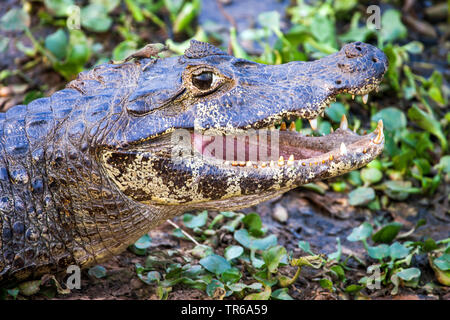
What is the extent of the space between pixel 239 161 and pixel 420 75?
3762 mm

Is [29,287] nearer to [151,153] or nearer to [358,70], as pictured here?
[151,153]

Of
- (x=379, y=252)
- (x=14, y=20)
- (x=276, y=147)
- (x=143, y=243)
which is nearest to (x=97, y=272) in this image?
(x=143, y=243)

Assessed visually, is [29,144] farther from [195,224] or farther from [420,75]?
[420,75]

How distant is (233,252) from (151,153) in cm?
103

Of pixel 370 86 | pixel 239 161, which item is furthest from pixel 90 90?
pixel 370 86

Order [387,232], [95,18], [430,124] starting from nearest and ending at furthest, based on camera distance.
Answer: [387,232] → [430,124] → [95,18]

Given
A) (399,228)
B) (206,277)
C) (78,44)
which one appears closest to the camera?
(206,277)

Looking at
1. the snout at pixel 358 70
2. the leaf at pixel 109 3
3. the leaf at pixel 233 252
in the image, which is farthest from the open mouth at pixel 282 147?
the leaf at pixel 109 3

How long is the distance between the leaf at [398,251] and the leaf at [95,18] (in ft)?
13.2

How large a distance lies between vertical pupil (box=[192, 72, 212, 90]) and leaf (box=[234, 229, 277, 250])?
122 centimetres

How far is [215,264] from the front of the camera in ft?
13.5

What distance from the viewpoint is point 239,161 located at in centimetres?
366

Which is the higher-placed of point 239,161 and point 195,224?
point 239,161

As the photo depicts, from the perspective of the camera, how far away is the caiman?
3623mm
